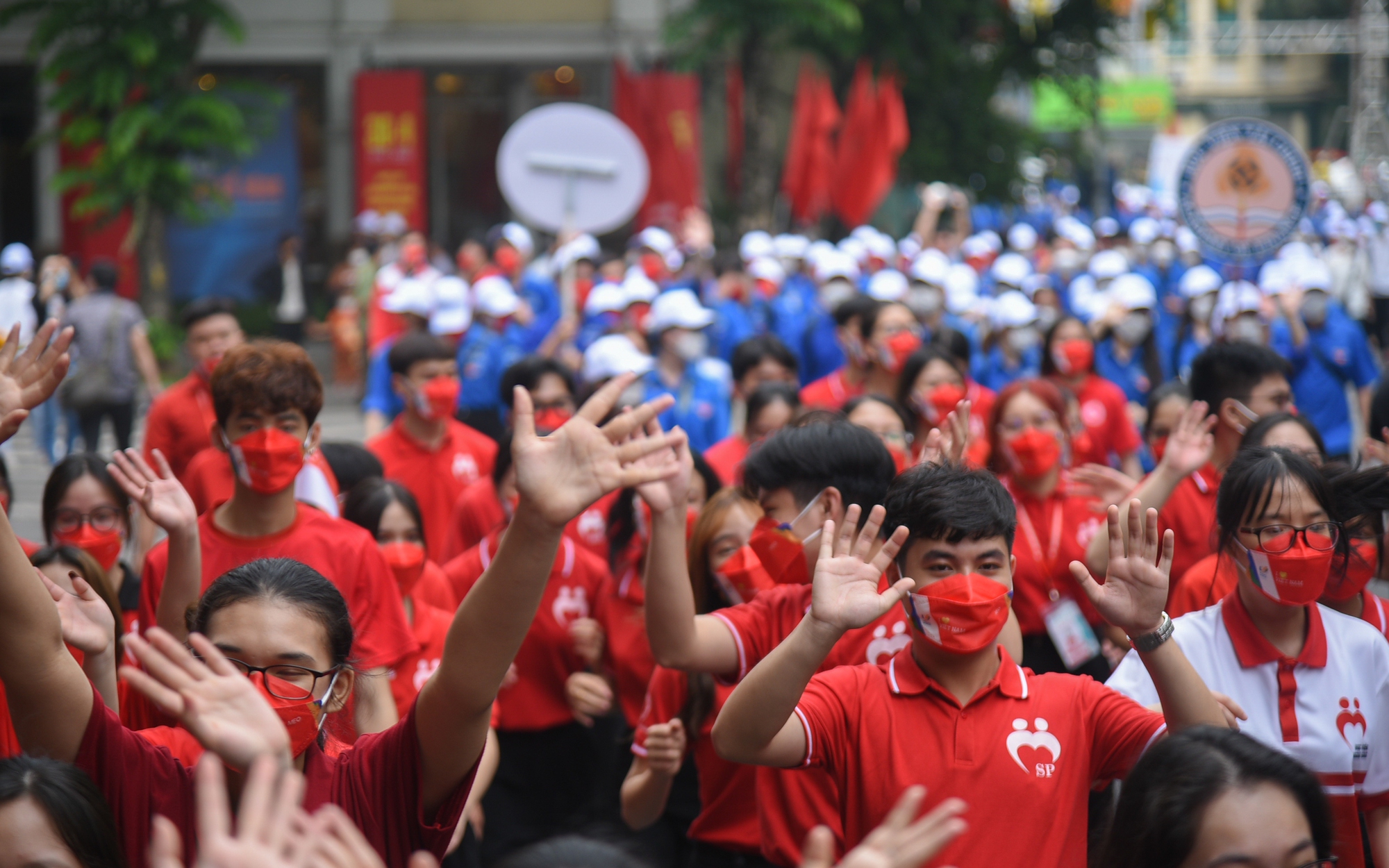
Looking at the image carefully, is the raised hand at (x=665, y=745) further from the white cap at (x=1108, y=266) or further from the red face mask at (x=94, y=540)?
the white cap at (x=1108, y=266)

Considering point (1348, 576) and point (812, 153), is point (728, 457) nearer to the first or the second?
point (1348, 576)

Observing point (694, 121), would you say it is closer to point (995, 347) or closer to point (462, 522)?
point (995, 347)

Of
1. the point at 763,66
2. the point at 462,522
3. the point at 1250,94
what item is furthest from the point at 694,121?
the point at 1250,94

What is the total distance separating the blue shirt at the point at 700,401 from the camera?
819cm

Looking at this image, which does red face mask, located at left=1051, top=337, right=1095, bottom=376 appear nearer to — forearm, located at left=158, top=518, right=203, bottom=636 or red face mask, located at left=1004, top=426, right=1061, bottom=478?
red face mask, located at left=1004, top=426, right=1061, bottom=478

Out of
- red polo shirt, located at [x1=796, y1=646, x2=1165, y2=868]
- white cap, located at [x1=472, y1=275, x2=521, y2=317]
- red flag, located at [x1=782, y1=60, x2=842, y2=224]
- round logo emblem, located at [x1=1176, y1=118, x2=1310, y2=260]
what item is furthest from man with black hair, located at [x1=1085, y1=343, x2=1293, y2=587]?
Answer: red flag, located at [x1=782, y1=60, x2=842, y2=224]

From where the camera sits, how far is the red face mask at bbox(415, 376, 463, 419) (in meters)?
6.66

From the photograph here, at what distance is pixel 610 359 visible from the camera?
8.26m

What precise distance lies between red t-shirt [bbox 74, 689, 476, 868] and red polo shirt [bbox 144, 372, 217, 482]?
4.20m

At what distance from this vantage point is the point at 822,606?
109 inches

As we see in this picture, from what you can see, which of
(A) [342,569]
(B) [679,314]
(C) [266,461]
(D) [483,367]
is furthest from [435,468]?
(D) [483,367]

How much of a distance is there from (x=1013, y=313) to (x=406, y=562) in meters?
7.28

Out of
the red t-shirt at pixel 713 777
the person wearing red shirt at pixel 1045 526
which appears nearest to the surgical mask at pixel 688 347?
the person wearing red shirt at pixel 1045 526

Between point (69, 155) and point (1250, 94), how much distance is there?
47.7m
